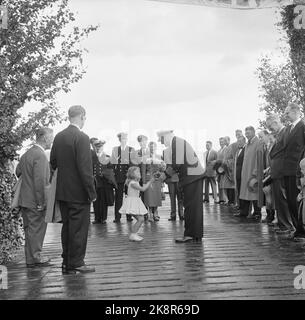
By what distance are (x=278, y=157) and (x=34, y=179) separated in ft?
13.0

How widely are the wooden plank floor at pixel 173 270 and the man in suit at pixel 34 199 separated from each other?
0.29m

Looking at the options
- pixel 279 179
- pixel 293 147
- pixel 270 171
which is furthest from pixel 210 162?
pixel 293 147

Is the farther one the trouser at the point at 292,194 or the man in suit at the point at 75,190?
the trouser at the point at 292,194

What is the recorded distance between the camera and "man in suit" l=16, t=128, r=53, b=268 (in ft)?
26.0

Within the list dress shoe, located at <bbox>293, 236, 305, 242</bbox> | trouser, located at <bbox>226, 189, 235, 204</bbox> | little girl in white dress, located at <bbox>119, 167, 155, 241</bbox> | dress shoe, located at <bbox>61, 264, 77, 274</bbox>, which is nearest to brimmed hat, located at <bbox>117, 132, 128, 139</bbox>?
little girl in white dress, located at <bbox>119, 167, 155, 241</bbox>

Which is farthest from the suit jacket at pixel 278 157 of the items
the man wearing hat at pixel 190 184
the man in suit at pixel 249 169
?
the man in suit at pixel 249 169

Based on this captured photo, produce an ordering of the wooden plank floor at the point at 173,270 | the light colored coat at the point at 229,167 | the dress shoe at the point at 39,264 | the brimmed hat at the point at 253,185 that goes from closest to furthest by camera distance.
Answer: the wooden plank floor at the point at 173,270 < the dress shoe at the point at 39,264 < the brimmed hat at the point at 253,185 < the light colored coat at the point at 229,167

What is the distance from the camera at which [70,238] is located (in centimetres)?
715

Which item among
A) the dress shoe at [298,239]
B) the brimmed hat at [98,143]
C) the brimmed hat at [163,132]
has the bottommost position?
the dress shoe at [298,239]

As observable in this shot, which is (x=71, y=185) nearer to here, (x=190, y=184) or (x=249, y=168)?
(x=190, y=184)

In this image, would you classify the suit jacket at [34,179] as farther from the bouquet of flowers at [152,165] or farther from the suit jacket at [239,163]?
the suit jacket at [239,163]

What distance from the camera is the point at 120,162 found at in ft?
44.5

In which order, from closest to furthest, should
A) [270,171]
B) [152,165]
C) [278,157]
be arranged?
[278,157] → [270,171] → [152,165]

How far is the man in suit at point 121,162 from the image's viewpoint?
13.4 metres
